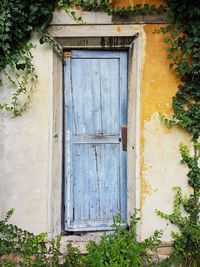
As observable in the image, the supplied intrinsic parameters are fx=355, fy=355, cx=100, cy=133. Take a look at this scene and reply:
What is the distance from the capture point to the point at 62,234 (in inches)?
165

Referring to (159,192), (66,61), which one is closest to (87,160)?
(159,192)

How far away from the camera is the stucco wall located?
385 centimetres

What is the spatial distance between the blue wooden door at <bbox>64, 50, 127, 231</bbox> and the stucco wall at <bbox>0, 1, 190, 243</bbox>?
0.32 meters

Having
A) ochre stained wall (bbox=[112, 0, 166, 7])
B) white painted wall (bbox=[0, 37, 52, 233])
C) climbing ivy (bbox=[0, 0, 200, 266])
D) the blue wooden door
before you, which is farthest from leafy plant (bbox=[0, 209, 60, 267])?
ochre stained wall (bbox=[112, 0, 166, 7])

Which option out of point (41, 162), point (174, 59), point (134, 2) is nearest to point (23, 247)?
point (41, 162)

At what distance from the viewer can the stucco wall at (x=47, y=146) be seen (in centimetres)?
385

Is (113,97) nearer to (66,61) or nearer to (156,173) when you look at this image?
(66,61)

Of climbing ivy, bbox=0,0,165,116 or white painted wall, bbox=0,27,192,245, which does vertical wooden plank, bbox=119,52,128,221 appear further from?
climbing ivy, bbox=0,0,165,116

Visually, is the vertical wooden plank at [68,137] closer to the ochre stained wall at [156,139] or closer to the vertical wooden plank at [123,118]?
the vertical wooden plank at [123,118]

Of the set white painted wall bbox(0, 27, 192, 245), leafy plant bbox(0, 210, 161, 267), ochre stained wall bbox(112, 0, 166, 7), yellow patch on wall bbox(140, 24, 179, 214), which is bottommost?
leafy plant bbox(0, 210, 161, 267)

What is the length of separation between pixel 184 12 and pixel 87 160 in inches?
76.4

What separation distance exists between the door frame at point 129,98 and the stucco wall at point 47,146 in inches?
2.0

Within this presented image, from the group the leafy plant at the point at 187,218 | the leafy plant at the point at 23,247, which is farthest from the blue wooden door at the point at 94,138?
the leafy plant at the point at 187,218

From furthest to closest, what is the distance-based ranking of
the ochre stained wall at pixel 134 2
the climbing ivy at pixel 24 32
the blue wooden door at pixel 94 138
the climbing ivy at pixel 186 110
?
1. the blue wooden door at pixel 94 138
2. the ochre stained wall at pixel 134 2
3. the climbing ivy at pixel 186 110
4. the climbing ivy at pixel 24 32
